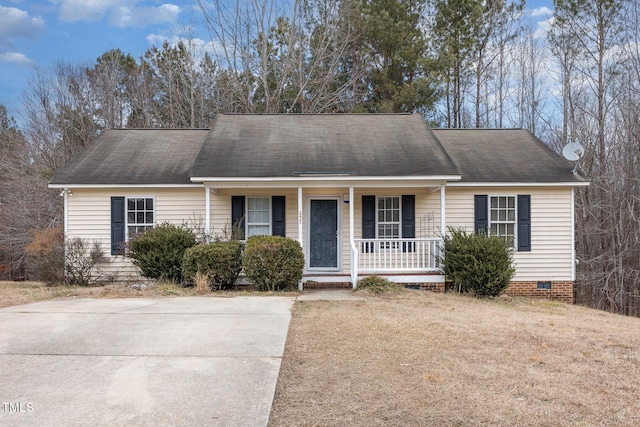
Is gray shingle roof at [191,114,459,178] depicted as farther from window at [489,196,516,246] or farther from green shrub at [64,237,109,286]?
green shrub at [64,237,109,286]

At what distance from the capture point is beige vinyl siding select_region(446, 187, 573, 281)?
1252 cm

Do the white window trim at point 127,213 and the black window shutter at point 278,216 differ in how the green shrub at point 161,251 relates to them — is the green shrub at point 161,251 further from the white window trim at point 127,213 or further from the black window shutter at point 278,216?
the black window shutter at point 278,216

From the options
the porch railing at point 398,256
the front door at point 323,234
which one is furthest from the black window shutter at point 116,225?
the porch railing at point 398,256

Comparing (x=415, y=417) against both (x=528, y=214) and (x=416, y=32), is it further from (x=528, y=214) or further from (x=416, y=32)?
(x=416, y=32)

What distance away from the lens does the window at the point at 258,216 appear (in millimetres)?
12633

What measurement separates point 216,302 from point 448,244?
5526 mm

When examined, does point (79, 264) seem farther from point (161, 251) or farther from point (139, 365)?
point (139, 365)

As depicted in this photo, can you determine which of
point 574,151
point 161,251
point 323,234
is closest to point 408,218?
point 323,234

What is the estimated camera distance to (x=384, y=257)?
1145 centimetres

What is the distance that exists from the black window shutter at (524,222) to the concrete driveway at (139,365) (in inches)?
296

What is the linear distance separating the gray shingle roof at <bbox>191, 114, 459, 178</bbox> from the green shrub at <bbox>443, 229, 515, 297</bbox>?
1.77 meters

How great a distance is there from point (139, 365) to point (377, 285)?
6.59 metres

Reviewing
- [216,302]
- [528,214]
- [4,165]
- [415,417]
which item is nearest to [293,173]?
[216,302]

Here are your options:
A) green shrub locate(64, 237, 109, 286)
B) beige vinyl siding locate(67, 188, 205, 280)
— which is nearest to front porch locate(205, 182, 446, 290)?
beige vinyl siding locate(67, 188, 205, 280)
